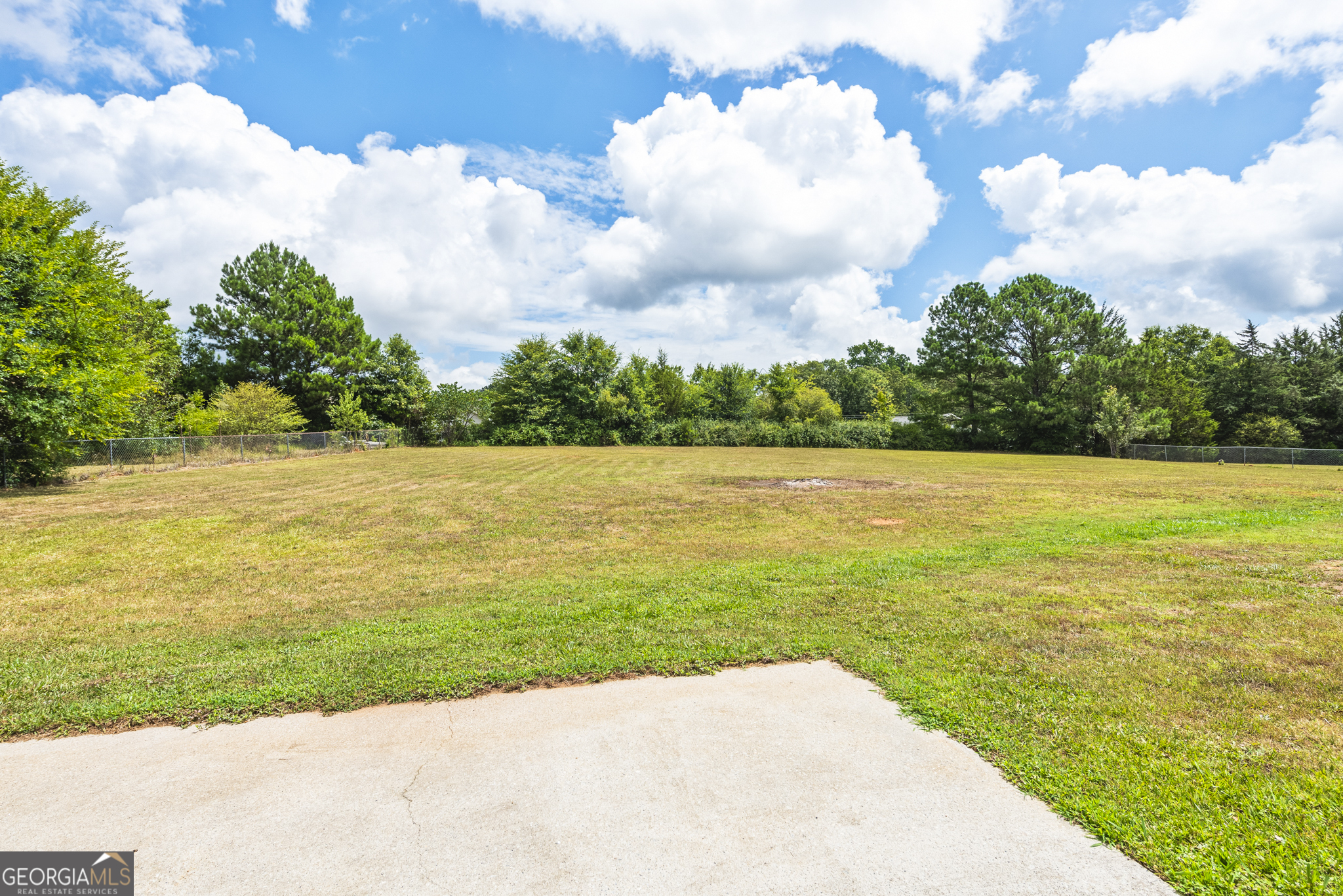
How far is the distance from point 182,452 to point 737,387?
43516 millimetres

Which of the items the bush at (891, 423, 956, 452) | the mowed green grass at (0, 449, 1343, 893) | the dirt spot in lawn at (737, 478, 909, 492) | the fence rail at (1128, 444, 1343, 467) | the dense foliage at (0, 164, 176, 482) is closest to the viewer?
the mowed green grass at (0, 449, 1343, 893)

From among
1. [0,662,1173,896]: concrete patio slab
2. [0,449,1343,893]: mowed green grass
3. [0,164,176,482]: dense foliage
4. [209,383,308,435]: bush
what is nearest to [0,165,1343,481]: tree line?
[209,383,308,435]: bush

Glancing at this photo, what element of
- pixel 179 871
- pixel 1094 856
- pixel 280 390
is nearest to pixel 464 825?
pixel 179 871

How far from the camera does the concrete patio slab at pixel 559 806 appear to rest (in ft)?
7.86

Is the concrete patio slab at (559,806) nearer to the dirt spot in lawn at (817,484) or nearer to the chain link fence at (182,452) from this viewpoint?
the dirt spot in lawn at (817,484)

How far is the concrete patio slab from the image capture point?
2396 mm

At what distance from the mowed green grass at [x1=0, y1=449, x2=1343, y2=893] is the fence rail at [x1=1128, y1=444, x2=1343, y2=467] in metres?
24.0

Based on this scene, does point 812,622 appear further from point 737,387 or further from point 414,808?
point 737,387

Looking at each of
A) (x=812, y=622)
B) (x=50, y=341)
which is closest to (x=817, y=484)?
(x=812, y=622)

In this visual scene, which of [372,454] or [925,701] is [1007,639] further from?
[372,454]

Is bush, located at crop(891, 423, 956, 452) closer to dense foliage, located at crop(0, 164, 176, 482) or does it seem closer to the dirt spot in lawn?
the dirt spot in lawn

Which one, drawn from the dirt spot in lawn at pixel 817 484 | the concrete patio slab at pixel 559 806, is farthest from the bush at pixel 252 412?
the concrete patio slab at pixel 559 806

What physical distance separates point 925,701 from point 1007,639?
1.72 metres

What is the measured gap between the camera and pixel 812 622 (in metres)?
5.84
